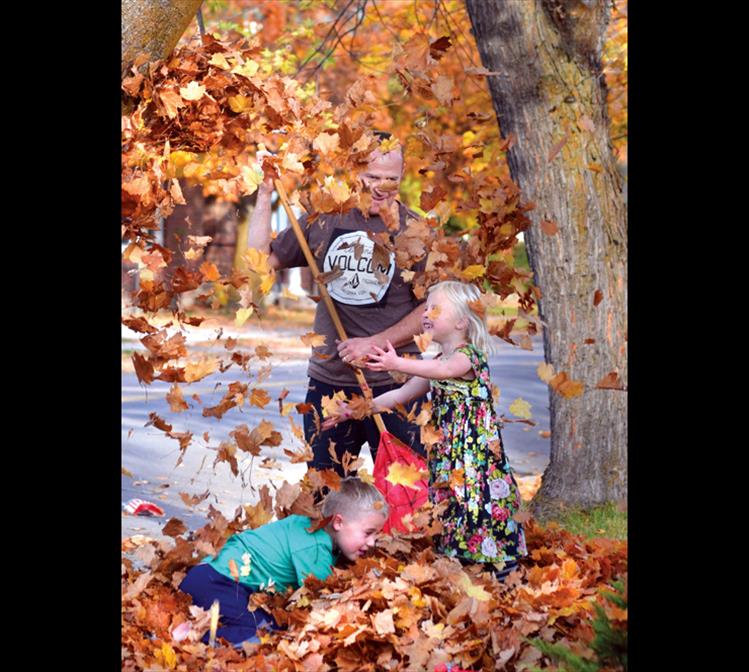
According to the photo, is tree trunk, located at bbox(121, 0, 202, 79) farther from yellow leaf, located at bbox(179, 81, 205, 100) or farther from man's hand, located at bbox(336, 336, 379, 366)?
man's hand, located at bbox(336, 336, 379, 366)

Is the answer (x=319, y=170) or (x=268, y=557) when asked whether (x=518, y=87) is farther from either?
(x=268, y=557)

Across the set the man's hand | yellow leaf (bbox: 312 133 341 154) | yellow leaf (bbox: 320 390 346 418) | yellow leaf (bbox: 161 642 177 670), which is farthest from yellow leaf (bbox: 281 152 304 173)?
yellow leaf (bbox: 161 642 177 670)

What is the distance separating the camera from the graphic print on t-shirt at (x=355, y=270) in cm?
484

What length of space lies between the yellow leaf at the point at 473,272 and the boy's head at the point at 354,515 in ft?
3.49

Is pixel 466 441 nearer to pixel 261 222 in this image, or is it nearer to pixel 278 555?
Result: pixel 278 555

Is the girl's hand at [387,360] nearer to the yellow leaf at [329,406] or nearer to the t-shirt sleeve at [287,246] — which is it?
the yellow leaf at [329,406]

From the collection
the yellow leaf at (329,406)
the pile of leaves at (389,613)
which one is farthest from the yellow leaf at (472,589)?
the yellow leaf at (329,406)

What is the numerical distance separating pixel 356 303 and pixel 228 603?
155 centimetres

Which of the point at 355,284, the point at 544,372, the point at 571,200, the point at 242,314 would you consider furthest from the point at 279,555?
the point at 571,200

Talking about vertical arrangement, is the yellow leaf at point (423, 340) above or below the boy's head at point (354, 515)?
above

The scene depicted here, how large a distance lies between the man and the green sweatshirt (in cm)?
80

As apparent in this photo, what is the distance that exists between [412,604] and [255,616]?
61cm

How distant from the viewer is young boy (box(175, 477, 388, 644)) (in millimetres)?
3904
